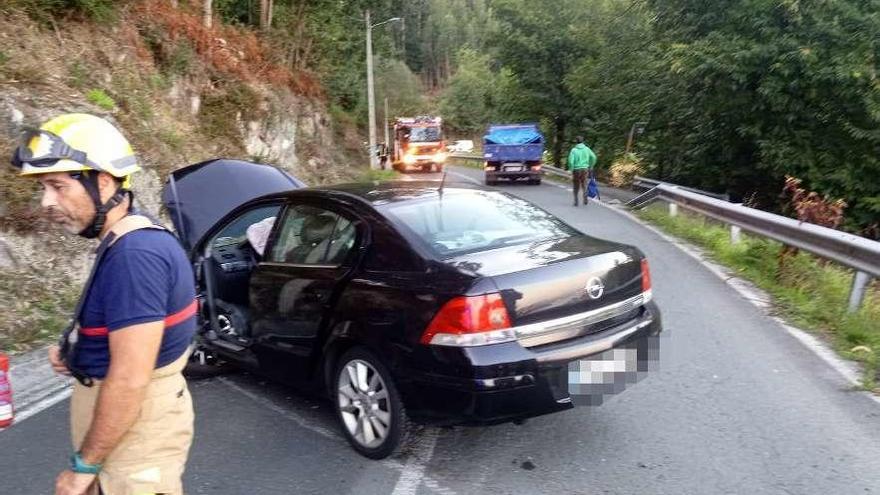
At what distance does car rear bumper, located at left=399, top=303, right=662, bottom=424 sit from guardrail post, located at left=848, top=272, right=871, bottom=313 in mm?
3910

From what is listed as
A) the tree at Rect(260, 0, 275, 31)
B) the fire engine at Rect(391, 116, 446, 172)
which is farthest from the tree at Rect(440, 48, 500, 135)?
the tree at Rect(260, 0, 275, 31)

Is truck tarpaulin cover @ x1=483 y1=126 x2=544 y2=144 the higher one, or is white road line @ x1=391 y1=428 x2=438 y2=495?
truck tarpaulin cover @ x1=483 y1=126 x2=544 y2=144

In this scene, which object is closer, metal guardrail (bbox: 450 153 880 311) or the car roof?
the car roof

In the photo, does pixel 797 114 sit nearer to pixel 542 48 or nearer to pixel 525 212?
pixel 525 212

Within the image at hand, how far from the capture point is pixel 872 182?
17.9 meters

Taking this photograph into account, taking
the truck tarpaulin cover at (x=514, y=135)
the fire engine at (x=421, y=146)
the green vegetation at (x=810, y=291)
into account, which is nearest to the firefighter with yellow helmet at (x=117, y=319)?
the green vegetation at (x=810, y=291)

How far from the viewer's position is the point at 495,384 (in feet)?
12.1

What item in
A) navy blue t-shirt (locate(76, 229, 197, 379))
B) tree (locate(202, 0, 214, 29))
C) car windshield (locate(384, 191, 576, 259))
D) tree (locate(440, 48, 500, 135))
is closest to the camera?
navy blue t-shirt (locate(76, 229, 197, 379))

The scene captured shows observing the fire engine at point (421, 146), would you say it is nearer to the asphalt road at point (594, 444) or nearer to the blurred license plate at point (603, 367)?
the asphalt road at point (594, 444)

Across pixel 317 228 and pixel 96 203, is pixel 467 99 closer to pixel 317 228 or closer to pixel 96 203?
pixel 317 228

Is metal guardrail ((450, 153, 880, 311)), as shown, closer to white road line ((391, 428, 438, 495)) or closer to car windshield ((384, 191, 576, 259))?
car windshield ((384, 191, 576, 259))

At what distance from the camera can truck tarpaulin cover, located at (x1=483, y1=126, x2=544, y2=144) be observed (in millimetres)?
29109

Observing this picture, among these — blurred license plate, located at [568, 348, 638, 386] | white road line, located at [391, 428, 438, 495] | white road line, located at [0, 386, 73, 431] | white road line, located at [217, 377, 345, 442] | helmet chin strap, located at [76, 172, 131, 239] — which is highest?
helmet chin strap, located at [76, 172, 131, 239]

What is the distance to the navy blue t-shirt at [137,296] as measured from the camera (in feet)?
6.68
